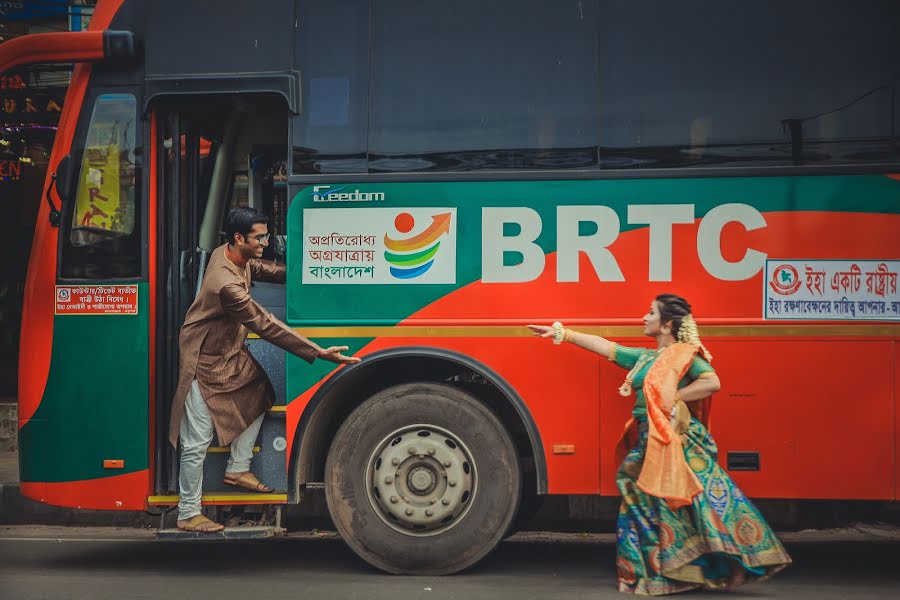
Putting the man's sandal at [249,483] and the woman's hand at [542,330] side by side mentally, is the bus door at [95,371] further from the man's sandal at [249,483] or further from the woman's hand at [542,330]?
the woman's hand at [542,330]

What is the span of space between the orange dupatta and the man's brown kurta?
7.11ft

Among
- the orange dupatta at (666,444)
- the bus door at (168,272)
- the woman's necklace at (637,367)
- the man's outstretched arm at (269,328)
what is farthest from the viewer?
the bus door at (168,272)

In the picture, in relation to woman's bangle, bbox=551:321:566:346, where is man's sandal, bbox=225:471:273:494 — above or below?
below

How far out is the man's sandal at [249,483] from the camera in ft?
19.8

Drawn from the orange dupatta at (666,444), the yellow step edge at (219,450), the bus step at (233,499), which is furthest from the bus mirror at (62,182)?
the orange dupatta at (666,444)

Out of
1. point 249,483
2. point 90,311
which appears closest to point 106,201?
point 90,311

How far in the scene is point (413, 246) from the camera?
5.90 m

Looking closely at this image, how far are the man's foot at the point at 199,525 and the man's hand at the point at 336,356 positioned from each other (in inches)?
45.2

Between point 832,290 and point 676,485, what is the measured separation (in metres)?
1.34

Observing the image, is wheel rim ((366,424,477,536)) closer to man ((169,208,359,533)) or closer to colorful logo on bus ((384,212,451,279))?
man ((169,208,359,533))

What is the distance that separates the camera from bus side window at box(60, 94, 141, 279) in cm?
613

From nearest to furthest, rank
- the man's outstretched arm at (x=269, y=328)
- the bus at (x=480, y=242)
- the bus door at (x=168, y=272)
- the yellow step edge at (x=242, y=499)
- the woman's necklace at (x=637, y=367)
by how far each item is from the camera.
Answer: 1. the woman's necklace at (x=637, y=367)
2. the bus at (x=480, y=242)
3. the man's outstretched arm at (x=269, y=328)
4. the yellow step edge at (x=242, y=499)
5. the bus door at (x=168, y=272)

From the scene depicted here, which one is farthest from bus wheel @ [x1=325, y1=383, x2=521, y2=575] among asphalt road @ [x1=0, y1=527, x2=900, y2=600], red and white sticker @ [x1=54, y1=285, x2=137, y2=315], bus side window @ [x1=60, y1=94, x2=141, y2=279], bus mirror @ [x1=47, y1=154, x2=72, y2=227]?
bus mirror @ [x1=47, y1=154, x2=72, y2=227]

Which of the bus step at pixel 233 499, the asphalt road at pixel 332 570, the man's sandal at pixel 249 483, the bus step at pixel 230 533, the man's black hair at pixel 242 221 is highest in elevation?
the man's black hair at pixel 242 221
